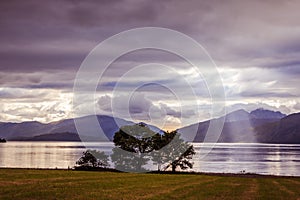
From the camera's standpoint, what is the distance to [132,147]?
4473 inches

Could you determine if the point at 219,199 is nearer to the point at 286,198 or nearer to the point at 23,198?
the point at 286,198

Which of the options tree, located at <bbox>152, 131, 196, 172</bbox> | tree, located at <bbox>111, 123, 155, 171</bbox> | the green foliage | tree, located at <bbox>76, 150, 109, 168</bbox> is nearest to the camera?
tree, located at <bbox>76, 150, 109, 168</bbox>

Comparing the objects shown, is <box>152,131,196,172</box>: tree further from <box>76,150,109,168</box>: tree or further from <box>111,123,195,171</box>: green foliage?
<box>76,150,109,168</box>: tree

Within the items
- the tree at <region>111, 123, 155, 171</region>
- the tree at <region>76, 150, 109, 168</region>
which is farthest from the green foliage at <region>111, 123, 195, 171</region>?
the tree at <region>76, 150, 109, 168</region>

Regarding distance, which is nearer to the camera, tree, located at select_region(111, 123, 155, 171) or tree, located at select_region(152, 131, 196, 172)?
tree, located at select_region(111, 123, 155, 171)

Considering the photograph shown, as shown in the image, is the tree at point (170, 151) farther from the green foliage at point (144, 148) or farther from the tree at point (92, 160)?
the tree at point (92, 160)

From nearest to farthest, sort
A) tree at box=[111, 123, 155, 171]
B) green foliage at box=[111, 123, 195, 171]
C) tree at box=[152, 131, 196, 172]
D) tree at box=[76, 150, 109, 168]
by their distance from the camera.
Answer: tree at box=[76, 150, 109, 168] → tree at box=[111, 123, 155, 171] → green foliage at box=[111, 123, 195, 171] → tree at box=[152, 131, 196, 172]

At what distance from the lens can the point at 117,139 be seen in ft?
380

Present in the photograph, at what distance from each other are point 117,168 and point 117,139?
332 inches

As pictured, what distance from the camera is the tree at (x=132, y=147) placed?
366 ft

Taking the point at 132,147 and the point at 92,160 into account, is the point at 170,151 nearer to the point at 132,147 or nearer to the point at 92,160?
the point at 132,147

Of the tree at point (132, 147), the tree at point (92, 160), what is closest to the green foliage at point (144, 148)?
the tree at point (132, 147)

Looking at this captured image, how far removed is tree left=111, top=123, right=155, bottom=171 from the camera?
366 ft

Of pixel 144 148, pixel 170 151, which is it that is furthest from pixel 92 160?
pixel 170 151
